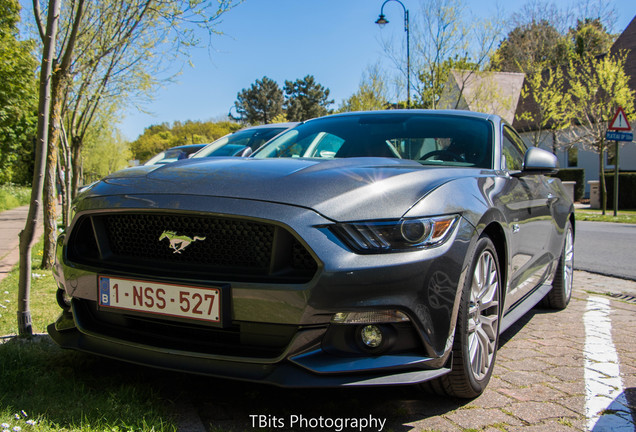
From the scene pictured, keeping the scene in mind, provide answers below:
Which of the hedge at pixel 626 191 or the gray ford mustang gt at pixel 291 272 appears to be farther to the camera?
the hedge at pixel 626 191

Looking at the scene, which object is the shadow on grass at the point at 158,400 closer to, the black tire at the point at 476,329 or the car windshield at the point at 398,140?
the black tire at the point at 476,329

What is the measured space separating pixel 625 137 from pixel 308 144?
13490 millimetres

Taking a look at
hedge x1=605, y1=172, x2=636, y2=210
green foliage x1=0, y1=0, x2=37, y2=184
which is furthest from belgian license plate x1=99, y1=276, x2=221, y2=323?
hedge x1=605, y1=172, x2=636, y2=210

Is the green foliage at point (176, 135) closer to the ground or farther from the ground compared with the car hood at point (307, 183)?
farther from the ground

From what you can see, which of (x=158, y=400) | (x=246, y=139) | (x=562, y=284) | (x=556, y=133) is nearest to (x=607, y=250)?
(x=562, y=284)

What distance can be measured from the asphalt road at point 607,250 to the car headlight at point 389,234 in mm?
5323

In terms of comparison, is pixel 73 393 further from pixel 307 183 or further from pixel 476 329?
pixel 476 329

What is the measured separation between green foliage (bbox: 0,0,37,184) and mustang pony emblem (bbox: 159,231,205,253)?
28.5 ft

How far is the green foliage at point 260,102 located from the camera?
262ft

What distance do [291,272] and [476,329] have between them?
3.24 feet

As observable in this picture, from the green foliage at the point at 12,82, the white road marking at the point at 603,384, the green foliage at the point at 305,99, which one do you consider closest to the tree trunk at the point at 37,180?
the white road marking at the point at 603,384

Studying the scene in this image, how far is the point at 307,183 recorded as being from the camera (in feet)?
7.66

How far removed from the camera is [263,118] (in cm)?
8100

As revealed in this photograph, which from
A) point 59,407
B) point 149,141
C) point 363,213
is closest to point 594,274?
point 363,213
